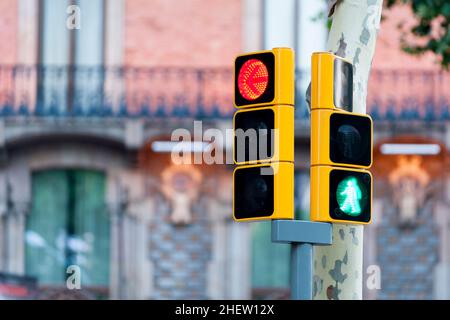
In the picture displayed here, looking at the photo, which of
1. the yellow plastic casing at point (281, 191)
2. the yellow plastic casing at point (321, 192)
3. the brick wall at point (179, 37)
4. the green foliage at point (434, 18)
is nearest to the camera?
the yellow plastic casing at point (281, 191)

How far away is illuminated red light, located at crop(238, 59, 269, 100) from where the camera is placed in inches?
453

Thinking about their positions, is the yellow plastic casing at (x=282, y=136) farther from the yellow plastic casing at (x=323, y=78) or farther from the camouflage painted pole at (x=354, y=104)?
the camouflage painted pole at (x=354, y=104)

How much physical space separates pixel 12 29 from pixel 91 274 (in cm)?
475

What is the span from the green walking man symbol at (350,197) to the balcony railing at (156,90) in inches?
685

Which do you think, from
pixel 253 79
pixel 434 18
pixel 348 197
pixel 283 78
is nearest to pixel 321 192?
pixel 348 197

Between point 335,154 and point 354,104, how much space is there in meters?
2.31

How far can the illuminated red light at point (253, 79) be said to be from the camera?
11508 mm

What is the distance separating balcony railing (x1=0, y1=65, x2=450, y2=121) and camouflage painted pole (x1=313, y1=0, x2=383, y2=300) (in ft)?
49.0

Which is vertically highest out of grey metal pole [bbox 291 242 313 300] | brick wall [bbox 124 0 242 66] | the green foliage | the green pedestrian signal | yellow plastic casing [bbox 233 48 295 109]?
brick wall [bbox 124 0 242 66]

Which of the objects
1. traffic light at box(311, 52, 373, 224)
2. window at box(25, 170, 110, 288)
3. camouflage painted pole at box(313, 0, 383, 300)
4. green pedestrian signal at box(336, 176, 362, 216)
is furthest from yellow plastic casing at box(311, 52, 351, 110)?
window at box(25, 170, 110, 288)

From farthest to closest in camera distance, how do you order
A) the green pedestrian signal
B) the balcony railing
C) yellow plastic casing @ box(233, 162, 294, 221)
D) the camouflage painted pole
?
the balcony railing
the camouflage painted pole
the green pedestrian signal
yellow plastic casing @ box(233, 162, 294, 221)

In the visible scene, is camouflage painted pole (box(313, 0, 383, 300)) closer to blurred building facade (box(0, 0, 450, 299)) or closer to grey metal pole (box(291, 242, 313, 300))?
grey metal pole (box(291, 242, 313, 300))

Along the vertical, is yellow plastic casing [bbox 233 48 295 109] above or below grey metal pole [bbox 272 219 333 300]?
above

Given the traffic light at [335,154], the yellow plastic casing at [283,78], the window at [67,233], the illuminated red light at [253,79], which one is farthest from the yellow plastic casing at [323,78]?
the window at [67,233]
